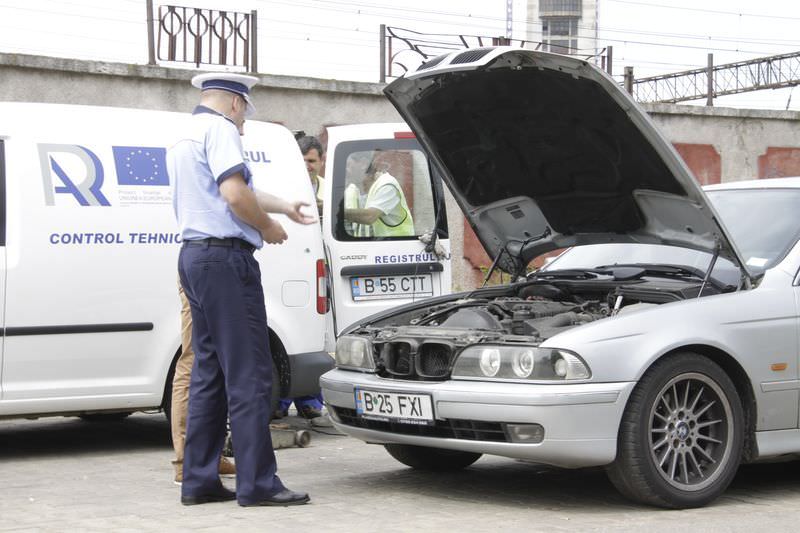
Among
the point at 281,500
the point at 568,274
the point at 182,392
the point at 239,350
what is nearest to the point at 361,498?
the point at 281,500

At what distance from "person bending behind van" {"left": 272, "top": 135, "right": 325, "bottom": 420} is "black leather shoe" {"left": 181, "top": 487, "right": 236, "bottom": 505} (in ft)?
9.43

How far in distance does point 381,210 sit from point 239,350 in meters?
3.43

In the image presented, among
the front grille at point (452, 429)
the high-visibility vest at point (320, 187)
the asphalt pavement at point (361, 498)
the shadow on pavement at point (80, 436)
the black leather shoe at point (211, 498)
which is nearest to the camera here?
the asphalt pavement at point (361, 498)

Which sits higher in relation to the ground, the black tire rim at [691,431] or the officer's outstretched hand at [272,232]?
the officer's outstretched hand at [272,232]

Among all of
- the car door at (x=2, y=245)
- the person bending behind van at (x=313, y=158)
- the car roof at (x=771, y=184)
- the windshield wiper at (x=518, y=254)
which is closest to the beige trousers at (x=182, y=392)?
the car door at (x=2, y=245)

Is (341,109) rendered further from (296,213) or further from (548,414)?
(548,414)

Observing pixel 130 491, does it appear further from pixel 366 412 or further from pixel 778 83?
pixel 778 83

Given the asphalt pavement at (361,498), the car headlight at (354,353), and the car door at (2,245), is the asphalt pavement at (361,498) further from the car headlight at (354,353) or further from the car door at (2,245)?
the car door at (2,245)

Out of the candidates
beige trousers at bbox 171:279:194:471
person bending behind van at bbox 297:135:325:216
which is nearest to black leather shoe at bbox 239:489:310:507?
beige trousers at bbox 171:279:194:471

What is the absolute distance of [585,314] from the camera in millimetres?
6090

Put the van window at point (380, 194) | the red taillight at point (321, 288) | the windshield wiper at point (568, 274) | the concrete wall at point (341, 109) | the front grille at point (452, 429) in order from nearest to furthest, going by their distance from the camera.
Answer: the front grille at point (452, 429)
the windshield wiper at point (568, 274)
the red taillight at point (321, 288)
the van window at point (380, 194)
the concrete wall at point (341, 109)

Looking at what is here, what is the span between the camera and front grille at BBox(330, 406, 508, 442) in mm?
5574

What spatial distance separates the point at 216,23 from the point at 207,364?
10.6 meters

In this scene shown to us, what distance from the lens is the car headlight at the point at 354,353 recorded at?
20.4 feet
